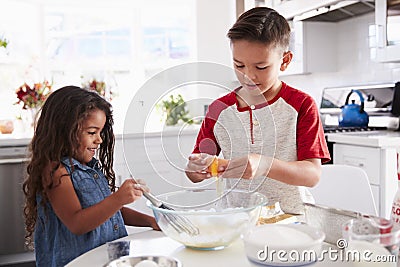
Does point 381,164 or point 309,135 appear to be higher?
point 309,135

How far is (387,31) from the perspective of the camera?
2.63 meters

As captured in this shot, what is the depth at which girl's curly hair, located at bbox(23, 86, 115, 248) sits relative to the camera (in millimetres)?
1256

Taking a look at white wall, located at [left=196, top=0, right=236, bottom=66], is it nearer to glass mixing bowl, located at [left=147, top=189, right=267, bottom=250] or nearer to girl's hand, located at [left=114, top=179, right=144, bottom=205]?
girl's hand, located at [left=114, top=179, right=144, bottom=205]

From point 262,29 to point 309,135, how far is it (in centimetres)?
31

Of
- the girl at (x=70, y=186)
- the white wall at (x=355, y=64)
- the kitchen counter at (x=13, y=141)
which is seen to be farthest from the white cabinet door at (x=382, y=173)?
the kitchen counter at (x=13, y=141)

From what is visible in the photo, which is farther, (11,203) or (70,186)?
(11,203)

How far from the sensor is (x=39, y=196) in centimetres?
126

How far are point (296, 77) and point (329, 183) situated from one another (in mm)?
2392

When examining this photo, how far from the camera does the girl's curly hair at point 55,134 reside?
126 cm

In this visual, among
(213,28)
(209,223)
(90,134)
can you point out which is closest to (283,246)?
(209,223)

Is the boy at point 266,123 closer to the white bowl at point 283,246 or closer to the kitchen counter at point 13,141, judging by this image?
the white bowl at point 283,246

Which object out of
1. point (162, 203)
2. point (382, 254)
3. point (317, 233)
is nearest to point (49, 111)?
point (162, 203)

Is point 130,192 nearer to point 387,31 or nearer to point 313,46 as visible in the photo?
point 387,31

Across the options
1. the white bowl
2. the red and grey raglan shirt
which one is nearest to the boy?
the red and grey raglan shirt
